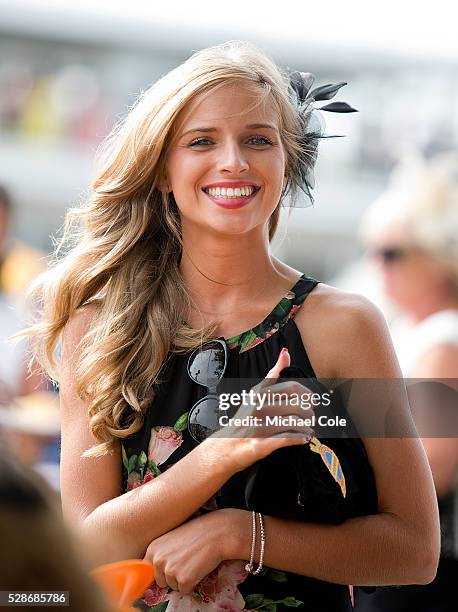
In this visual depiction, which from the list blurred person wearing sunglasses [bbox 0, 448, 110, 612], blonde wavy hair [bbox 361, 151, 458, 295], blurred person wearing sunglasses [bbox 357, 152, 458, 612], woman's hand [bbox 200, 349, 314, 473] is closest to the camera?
blurred person wearing sunglasses [bbox 0, 448, 110, 612]

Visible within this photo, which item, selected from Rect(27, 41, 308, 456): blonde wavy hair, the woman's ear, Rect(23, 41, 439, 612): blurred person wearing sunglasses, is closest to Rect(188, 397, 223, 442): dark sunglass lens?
Rect(23, 41, 439, 612): blurred person wearing sunglasses

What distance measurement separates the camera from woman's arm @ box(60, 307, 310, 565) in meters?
1.81

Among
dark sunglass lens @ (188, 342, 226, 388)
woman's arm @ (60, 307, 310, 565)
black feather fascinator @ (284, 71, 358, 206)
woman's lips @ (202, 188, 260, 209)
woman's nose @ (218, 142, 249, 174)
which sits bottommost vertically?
woman's arm @ (60, 307, 310, 565)

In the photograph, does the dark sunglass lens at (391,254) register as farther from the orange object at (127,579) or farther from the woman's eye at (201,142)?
the orange object at (127,579)

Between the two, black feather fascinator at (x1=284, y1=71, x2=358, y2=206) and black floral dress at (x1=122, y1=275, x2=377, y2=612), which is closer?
black floral dress at (x1=122, y1=275, x2=377, y2=612)

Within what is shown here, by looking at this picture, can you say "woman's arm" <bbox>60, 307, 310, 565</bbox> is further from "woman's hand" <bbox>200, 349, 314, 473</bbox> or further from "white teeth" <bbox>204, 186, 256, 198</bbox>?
"white teeth" <bbox>204, 186, 256, 198</bbox>

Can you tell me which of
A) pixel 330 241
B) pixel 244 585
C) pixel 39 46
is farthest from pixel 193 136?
pixel 39 46

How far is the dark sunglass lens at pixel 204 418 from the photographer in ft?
6.41

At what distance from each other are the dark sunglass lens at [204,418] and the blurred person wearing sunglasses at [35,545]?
1146mm

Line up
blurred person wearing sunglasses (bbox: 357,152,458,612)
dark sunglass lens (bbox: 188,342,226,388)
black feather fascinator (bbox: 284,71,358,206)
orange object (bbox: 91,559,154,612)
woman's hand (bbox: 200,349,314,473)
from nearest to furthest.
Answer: orange object (bbox: 91,559,154,612), woman's hand (bbox: 200,349,314,473), dark sunglass lens (bbox: 188,342,226,388), black feather fascinator (bbox: 284,71,358,206), blurred person wearing sunglasses (bbox: 357,152,458,612)

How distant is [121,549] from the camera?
6.20ft

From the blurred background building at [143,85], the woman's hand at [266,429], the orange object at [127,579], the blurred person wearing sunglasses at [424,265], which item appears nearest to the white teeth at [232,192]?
the woman's hand at [266,429]

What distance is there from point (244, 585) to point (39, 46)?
16.1 m

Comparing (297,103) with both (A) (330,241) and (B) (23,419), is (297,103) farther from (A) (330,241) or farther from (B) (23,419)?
(A) (330,241)
